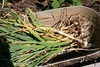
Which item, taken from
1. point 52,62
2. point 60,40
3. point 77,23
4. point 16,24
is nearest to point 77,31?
point 77,23

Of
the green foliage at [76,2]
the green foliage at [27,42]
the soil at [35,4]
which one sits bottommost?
the green foliage at [27,42]

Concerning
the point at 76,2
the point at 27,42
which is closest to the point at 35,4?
the point at 76,2

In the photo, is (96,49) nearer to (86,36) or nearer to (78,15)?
(86,36)

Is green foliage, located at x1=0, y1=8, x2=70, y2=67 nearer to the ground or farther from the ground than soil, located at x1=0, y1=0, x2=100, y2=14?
nearer to the ground

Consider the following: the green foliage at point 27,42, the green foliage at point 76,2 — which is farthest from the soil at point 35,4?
the green foliage at point 27,42

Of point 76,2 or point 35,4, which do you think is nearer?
point 76,2

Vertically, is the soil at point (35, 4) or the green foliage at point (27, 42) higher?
the soil at point (35, 4)

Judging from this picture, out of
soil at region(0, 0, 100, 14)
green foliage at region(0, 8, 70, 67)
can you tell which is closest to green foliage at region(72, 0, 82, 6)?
soil at region(0, 0, 100, 14)

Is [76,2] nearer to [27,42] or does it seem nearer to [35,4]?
[35,4]

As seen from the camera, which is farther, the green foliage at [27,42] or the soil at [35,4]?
the soil at [35,4]

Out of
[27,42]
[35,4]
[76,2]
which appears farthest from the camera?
[35,4]

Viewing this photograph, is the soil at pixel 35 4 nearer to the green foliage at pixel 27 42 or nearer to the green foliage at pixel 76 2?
the green foliage at pixel 76 2

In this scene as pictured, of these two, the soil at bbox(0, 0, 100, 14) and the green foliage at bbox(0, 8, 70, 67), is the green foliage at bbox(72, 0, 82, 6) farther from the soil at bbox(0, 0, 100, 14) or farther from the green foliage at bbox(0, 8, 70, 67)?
the green foliage at bbox(0, 8, 70, 67)
